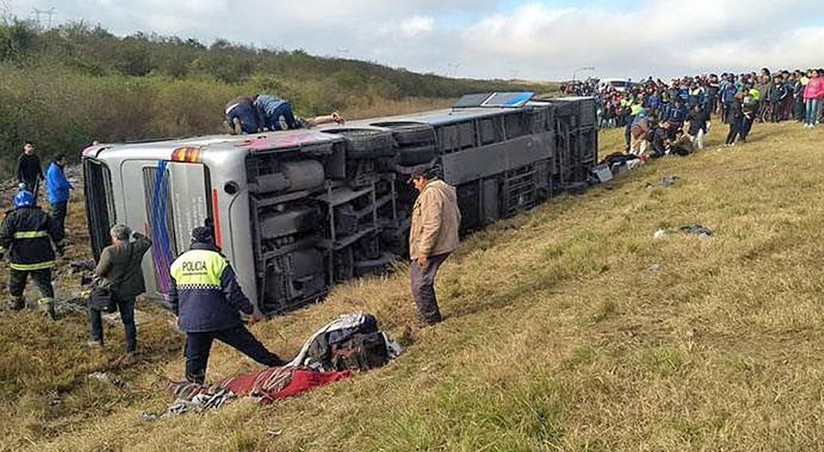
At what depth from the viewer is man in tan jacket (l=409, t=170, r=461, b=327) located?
6008 millimetres

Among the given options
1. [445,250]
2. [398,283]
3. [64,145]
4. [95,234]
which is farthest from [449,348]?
[64,145]

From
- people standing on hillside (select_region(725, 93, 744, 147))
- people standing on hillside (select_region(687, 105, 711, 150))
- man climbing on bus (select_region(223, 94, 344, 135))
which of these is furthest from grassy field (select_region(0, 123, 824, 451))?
people standing on hillside (select_region(687, 105, 711, 150))

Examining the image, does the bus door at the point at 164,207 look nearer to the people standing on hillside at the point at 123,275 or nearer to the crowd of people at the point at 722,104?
the people standing on hillside at the point at 123,275

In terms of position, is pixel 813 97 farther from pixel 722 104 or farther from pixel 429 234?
pixel 429 234

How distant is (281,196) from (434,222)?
2.10 meters

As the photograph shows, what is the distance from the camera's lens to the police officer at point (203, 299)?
5.54 m

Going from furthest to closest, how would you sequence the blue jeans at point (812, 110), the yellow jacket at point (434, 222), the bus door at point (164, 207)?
the blue jeans at point (812, 110), the bus door at point (164, 207), the yellow jacket at point (434, 222)

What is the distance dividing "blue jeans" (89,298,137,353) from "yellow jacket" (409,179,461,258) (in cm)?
290

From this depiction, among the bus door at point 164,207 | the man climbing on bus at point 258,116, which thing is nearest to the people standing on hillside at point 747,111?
the man climbing on bus at point 258,116

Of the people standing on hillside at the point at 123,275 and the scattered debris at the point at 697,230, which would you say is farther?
the scattered debris at the point at 697,230

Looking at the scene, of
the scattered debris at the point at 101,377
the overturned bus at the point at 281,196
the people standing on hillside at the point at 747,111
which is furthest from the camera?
the people standing on hillside at the point at 747,111

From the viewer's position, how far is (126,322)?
23.1ft

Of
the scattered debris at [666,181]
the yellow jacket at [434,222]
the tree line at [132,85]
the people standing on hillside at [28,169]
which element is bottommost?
the scattered debris at [666,181]

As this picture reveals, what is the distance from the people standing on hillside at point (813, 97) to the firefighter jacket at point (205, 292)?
54.3 feet
